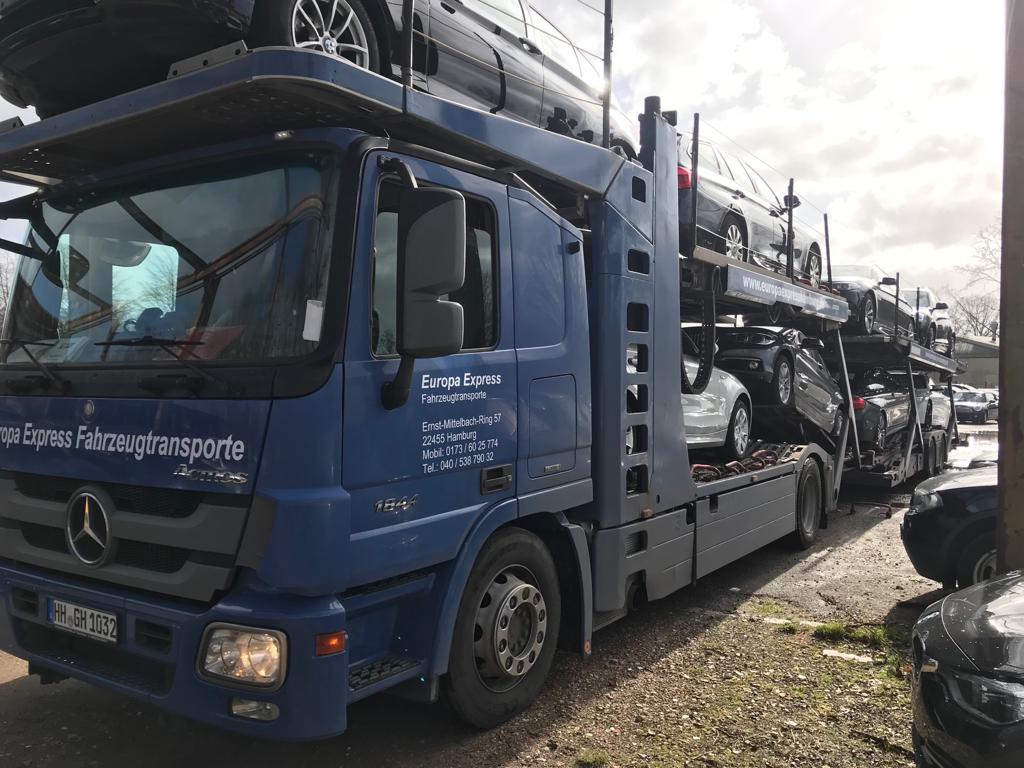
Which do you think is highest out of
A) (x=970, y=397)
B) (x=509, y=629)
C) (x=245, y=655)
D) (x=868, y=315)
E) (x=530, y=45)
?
(x=530, y=45)

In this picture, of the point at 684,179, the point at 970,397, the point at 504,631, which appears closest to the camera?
the point at 504,631

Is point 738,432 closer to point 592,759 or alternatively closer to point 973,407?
point 592,759

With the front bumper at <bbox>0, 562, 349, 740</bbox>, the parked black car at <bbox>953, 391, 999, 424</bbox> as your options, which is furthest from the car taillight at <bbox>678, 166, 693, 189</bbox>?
the parked black car at <bbox>953, 391, 999, 424</bbox>

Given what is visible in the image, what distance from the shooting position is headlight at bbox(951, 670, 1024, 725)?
251 cm

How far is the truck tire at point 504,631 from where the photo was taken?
11.4 ft

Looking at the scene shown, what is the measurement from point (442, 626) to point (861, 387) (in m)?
9.67

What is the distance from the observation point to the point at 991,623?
2975 millimetres

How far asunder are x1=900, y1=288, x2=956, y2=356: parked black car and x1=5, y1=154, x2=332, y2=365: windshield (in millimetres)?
11549

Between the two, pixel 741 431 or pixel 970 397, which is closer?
pixel 741 431

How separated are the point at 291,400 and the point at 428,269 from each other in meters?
0.68

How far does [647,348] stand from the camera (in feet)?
15.5

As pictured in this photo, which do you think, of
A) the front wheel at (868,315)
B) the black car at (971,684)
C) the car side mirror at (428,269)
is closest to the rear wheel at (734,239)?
the front wheel at (868,315)

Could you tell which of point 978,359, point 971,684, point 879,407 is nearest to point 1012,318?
point 971,684

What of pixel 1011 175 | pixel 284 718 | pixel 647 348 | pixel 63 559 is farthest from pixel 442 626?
pixel 1011 175
